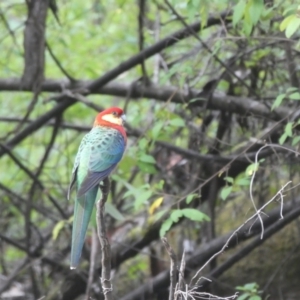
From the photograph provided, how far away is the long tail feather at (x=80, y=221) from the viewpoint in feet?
9.97

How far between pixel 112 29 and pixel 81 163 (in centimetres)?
287

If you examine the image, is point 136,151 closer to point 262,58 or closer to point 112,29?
point 262,58

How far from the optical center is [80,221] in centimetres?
318

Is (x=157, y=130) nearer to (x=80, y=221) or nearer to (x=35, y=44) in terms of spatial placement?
(x=80, y=221)

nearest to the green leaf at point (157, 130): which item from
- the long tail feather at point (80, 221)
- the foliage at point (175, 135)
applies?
the foliage at point (175, 135)

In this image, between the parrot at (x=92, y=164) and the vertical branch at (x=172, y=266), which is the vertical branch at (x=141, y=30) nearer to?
the parrot at (x=92, y=164)

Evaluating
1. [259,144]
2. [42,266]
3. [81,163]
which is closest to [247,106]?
[259,144]

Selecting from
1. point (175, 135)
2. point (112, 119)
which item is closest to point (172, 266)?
point (112, 119)

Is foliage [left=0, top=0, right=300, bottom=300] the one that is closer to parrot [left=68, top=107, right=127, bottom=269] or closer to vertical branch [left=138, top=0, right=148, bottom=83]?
vertical branch [left=138, top=0, right=148, bottom=83]

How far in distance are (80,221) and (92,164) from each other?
0.37 meters

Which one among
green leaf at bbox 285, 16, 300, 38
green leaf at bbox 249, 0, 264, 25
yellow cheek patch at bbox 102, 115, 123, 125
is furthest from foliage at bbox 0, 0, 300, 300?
green leaf at bbox 285, 16, 300, 38

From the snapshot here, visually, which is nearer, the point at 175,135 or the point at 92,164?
the point at 92,164

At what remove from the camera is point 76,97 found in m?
4.96

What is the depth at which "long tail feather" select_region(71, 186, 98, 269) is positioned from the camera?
9.97 feet
